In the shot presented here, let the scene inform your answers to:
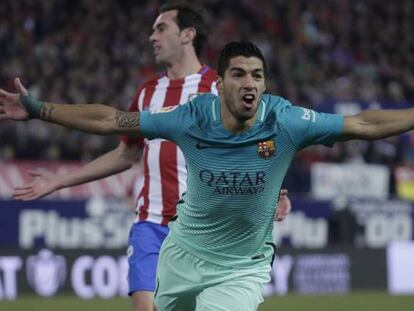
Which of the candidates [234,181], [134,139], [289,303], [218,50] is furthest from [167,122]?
[218,50]

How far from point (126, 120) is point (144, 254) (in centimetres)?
159

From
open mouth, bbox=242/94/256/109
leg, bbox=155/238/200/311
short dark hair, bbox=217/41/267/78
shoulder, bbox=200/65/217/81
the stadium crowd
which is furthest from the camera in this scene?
the stadium crowd

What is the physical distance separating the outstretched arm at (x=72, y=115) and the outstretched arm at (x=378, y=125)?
1.25 meters

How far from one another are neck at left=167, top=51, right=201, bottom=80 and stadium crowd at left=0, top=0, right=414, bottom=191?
1063cm

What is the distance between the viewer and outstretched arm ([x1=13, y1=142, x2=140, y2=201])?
8.16 m

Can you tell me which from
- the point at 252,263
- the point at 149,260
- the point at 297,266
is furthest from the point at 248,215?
the point at 297,266

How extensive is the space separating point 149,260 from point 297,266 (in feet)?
32.8

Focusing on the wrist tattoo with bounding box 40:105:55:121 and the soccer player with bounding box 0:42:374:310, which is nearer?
the soccer player with bounding box 0:42:374:310

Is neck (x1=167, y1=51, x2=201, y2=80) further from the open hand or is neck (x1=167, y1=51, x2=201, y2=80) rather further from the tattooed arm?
the open hand

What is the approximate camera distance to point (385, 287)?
18797 mm

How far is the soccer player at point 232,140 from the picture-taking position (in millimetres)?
7039

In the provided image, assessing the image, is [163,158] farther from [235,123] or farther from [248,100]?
[248,100]

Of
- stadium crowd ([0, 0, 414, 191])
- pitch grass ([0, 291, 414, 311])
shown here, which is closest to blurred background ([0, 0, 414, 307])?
stadium crowd ([0, 0, 414, 191])

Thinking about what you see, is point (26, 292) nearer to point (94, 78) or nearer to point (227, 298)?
point (94, 78)
